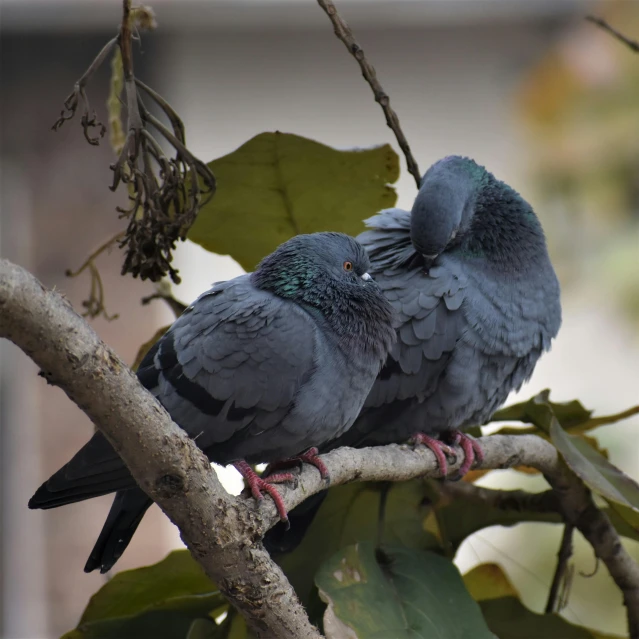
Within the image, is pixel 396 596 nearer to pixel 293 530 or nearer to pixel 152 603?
pixel 293 530

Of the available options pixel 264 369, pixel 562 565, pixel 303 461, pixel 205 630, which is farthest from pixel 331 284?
pixel 562 565

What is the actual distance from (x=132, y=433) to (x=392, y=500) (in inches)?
42.7

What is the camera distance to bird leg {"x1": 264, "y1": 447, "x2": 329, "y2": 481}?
5.44 feet

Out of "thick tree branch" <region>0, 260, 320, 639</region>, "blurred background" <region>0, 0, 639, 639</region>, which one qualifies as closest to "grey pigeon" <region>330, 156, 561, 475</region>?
"thick tree branch" <region>0, 260, 320, 639</region>

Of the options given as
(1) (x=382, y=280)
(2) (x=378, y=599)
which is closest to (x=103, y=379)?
(2) (x=378, y=599)

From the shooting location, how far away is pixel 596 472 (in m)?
1.94

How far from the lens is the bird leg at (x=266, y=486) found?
58.7 inches

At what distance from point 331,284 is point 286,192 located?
0.99 ft

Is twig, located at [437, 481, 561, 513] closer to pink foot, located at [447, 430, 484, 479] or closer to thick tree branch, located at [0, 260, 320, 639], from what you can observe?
pink foot, located at [447, 430, 484, 479]

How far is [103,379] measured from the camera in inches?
43.8

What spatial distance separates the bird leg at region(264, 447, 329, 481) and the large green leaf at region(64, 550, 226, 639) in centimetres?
29

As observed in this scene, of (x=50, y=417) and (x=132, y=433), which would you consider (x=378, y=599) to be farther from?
(x=50, y=417)

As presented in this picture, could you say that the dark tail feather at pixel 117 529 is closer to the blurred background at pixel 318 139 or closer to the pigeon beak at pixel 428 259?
the pigeon beak at pixel 428 259

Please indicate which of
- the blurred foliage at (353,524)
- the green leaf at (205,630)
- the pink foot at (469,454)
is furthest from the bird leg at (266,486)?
the pink foot at (469,454)
